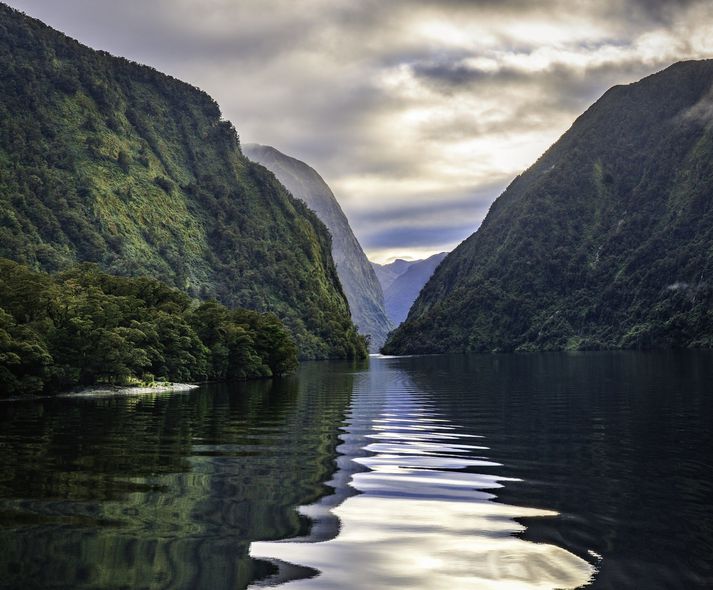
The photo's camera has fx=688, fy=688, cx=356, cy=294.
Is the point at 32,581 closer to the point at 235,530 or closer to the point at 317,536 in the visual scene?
the point at 235,530

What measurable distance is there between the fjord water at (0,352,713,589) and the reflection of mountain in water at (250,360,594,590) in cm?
7

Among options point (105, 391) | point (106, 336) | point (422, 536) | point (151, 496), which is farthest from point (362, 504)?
point (106, 336)

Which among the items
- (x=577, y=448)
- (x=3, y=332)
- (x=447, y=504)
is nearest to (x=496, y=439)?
(x=577, y=448)

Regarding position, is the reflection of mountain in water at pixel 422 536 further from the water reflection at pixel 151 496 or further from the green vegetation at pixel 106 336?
the green vegetation at pixel 106 336

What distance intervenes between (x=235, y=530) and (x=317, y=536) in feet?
7.31

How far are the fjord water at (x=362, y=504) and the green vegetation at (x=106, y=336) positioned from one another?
32.8 metres

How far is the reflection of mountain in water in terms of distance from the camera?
14242 mm

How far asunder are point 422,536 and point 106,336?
250 ft

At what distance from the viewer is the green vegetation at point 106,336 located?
7656 centimetres

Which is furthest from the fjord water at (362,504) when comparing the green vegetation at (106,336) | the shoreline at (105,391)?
the green vegetation at (106,336)

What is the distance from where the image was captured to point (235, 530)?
1806cm

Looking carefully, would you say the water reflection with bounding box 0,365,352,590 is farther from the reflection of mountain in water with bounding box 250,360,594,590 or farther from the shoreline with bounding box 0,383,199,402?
the shoreline with bounding box 0,383,199,402

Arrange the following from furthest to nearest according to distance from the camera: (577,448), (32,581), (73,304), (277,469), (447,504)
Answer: (73,304) < (577,448) < (277,469) < (447,504) < (32,581)

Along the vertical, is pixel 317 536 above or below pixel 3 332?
below
